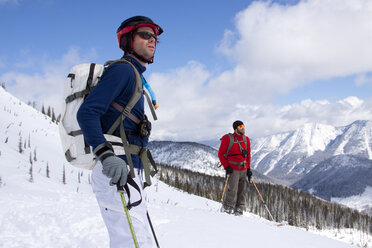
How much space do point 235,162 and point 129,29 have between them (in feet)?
22.8

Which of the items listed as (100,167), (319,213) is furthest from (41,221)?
(319,213)

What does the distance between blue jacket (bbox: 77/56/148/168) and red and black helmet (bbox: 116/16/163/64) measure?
0.45 meters

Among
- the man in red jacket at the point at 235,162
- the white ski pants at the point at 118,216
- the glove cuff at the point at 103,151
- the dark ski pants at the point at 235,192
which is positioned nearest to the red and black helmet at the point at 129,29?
the glove cuff at the point at 103,151

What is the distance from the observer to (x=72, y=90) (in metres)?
2.29

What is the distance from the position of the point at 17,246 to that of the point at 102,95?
123 inches

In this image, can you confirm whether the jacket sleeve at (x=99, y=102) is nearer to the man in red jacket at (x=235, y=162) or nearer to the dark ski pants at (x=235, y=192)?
the man in red jacket at (x=235, y=162)

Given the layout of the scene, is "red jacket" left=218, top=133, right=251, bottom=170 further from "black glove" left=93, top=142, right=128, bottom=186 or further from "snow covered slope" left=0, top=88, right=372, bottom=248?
"black glove" left=93, top=142, right=128, bottom=186

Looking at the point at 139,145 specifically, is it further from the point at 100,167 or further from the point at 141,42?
the point at 141,42

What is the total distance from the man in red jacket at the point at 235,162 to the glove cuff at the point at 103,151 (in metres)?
7.06

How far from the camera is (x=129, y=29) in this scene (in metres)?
2.63

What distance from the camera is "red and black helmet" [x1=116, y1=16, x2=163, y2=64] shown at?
2623 mm

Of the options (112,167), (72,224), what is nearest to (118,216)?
(112,167)

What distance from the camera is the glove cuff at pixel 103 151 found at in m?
2.00

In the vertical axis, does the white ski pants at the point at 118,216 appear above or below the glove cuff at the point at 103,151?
below
